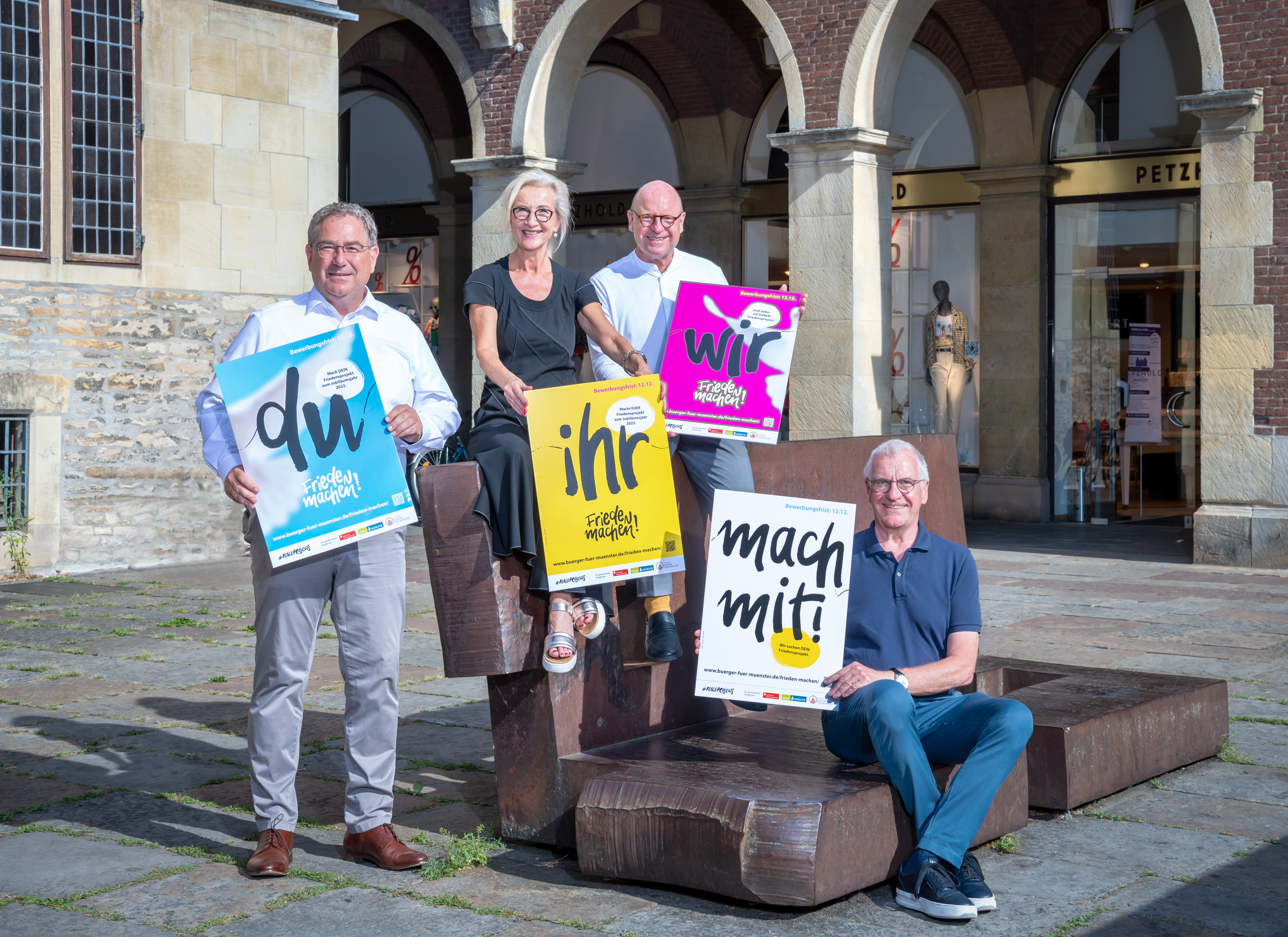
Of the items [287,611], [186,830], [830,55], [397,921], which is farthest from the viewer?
[830,55]

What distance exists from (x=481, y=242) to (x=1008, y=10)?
257 inches

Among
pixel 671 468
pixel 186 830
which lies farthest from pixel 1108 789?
pixel 186 830

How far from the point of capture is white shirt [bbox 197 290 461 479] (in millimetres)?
4598

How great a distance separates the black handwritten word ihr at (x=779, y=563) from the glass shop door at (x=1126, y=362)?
487 inches

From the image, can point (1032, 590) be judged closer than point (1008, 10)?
Yes

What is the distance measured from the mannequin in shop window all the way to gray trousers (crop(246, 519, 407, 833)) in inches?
530

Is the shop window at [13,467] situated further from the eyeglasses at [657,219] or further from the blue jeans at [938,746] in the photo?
the blue jeans at [938,746]

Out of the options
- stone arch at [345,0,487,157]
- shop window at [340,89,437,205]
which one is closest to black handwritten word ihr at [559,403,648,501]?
stone arch at [345,0,487,157]

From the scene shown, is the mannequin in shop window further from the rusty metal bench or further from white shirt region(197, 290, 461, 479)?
white shirt region(197, 290, 461, 479)

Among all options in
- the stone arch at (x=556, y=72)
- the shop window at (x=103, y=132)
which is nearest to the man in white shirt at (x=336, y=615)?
the shop window at (x=103, y=132)

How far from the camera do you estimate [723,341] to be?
5.67m

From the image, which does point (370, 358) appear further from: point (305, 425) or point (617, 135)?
point (617, 135)

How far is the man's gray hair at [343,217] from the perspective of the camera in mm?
4656

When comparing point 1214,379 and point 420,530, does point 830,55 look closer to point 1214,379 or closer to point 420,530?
point 1214,379
